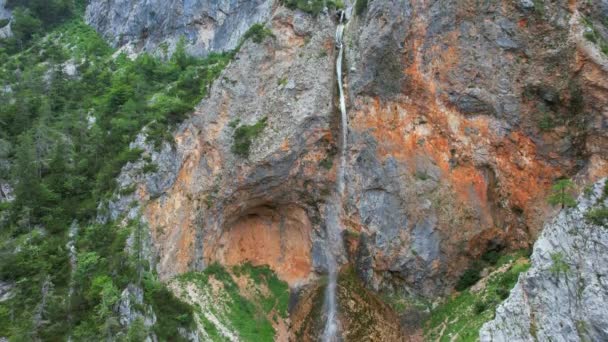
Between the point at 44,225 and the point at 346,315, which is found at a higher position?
the point at 44,225

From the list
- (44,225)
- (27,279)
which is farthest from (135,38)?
(27,279)

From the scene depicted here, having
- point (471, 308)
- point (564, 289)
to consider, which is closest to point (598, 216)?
point (564, 289)

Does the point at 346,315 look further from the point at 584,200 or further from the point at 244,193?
the point at 584,200

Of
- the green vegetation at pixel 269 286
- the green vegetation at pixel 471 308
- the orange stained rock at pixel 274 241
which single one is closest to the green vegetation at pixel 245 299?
the green vegetation at pixel 269 286

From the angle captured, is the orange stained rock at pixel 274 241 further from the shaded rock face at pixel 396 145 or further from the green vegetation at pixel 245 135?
the green vegetation at pixel 245 135

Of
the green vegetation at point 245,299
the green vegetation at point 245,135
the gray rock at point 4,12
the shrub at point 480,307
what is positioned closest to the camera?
the shrub at point 480,307

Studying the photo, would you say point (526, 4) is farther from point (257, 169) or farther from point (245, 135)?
point (257, 169)

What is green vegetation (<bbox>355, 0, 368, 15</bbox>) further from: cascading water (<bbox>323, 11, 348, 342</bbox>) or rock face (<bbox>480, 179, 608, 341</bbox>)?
rock face (<bbox>480, 179, 608, 341</bbox>)
